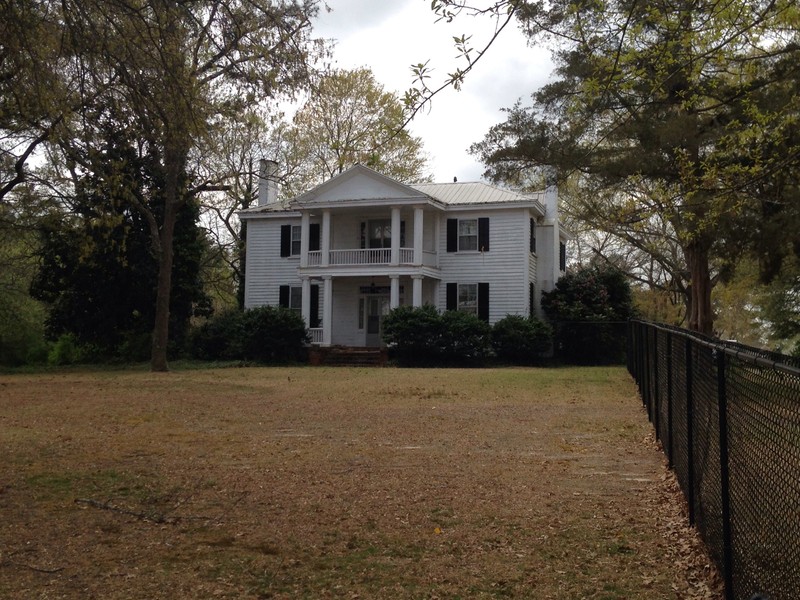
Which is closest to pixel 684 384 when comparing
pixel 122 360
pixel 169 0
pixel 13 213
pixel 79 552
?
pixel 79 552

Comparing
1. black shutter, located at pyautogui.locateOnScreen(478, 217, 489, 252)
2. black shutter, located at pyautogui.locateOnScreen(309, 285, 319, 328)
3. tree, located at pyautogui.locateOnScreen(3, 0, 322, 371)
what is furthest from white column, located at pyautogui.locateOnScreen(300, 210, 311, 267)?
tree, located at pyautogui.locateOnScreen(3, 0, 322, 371)

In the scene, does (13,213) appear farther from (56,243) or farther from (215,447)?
(215,447)

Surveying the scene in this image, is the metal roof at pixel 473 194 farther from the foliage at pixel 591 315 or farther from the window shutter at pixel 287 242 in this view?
the window shutter at pixel 287 242

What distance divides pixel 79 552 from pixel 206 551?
2.73 ft

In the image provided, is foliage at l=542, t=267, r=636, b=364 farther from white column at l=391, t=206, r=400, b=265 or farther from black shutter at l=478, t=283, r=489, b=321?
white column at l=391, t=206, r=400, b=265

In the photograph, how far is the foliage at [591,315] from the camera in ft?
102

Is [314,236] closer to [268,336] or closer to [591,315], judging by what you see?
[268,336]

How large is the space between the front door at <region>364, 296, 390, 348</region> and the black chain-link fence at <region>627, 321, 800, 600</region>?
90.2 ft

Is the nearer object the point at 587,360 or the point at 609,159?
the point at 609,159

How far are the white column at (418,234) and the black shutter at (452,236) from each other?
1934 mm

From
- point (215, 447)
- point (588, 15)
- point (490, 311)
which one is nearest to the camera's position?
point (215, 447)

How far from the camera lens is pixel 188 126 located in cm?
1045

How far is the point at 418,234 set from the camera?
3162 centimetres

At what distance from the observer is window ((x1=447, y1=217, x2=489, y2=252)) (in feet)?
107
